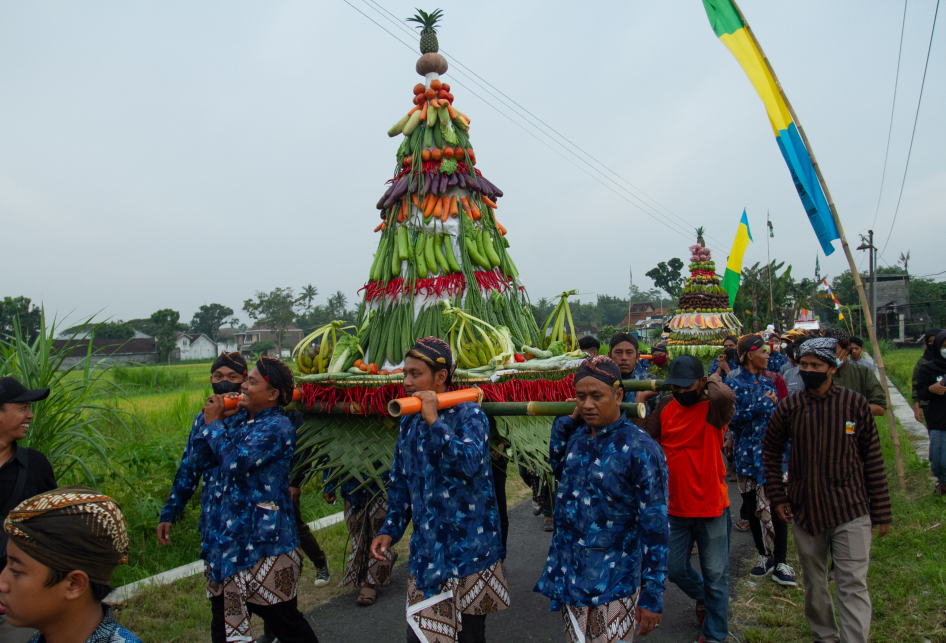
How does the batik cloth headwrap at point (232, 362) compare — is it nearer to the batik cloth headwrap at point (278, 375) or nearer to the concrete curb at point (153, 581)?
the batik cloth headwrap at point (278, 375)

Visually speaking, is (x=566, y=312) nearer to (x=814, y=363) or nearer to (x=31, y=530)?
(x=814, y=363)

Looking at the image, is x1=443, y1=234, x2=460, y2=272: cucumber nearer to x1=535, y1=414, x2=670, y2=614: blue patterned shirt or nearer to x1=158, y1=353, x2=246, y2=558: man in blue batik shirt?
x1=158, y1=353, x2=246, y2=558: man in blue batik shirt

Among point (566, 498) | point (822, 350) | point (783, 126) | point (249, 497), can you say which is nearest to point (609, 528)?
point (566, 498)

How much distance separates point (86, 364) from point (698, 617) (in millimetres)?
4708

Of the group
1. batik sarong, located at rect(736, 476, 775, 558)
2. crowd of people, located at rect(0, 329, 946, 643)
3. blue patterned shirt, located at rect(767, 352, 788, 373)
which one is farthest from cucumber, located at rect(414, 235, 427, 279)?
blue patterned shirt, located at rect(767, 352, 788, 373)

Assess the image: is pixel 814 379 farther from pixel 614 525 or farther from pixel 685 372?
pixel 614 525

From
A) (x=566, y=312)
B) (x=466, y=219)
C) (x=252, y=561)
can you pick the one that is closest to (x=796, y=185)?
(x=566, y=312)

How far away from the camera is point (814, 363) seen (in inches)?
120

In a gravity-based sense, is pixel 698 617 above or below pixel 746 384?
below

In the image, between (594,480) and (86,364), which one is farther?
(86,364)

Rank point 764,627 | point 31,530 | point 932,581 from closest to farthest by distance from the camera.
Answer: point 31,530 → point 764,627 → point 932,581

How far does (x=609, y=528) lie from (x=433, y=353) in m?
1.05

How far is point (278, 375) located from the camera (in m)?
2.97

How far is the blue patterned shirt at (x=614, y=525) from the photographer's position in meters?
2.33
